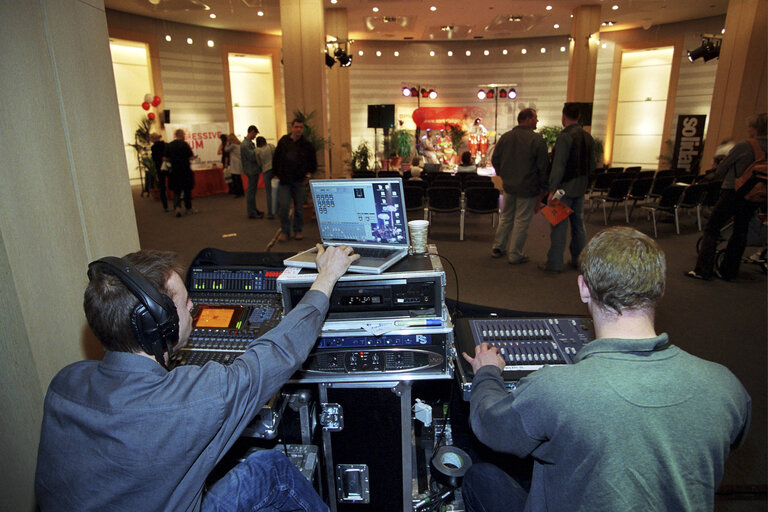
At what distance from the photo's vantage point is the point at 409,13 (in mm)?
11336

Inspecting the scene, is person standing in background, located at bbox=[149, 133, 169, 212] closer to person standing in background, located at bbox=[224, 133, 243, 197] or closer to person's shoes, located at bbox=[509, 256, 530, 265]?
person standing in background, located at bbox=[224, 133, 243, 197]

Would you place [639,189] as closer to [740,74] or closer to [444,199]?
[444,199]

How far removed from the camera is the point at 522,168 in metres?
5.05

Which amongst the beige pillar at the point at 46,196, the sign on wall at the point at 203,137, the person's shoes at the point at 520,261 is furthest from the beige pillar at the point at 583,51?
A: the beige pillar at the point at 46,196

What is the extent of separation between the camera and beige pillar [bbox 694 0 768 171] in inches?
313

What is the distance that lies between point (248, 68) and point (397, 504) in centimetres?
1441

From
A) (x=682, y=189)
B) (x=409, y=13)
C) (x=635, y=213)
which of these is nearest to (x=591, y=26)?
(x=409, y=13)

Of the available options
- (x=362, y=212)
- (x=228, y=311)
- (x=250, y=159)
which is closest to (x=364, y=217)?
(x=362, y=212)

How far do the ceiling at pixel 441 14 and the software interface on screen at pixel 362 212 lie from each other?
29.9 ft

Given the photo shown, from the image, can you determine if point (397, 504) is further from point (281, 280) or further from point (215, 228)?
point (215, 228)

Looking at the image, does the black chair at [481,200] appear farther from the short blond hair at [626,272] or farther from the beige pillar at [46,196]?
the short blond hair at [626,272]

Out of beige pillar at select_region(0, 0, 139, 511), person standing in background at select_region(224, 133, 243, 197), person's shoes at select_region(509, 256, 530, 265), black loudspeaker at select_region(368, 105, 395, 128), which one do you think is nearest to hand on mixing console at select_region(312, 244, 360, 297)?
beige pillar at select_region(0, 0, 139, 511)

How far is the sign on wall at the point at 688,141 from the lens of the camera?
11992 mm

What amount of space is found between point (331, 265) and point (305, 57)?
25.5 ft
